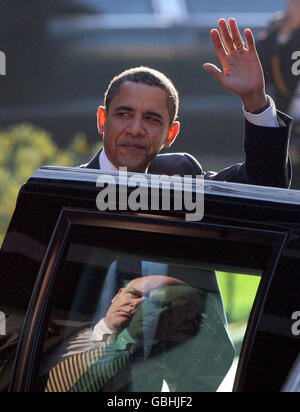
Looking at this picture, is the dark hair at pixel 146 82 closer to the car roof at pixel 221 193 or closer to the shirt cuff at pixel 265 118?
the shirt cuff at pixel 265 118

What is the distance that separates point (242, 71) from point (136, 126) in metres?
0.41

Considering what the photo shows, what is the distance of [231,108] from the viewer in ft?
22.3

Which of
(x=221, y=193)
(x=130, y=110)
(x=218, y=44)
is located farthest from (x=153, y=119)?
(x=221, y=193)

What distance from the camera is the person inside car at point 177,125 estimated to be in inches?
105

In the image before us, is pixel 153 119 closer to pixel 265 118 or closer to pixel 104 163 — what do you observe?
pixel 104 163

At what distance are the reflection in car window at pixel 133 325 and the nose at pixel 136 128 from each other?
0.91 meters

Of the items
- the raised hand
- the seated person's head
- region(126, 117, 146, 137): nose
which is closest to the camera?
the seated person's head

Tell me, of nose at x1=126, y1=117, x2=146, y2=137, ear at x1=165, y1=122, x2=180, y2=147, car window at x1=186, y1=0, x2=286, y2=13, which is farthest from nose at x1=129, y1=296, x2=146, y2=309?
car window at x1=186, y1=0, x2=286, y2=13

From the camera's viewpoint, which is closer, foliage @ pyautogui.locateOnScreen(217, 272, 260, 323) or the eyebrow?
foliage @ pyautogui.locateOnScreen(217, 272, 260, 323)

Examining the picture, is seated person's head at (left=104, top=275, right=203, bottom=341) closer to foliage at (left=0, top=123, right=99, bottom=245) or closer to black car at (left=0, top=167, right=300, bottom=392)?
black car at (left=0, top=167, right=300, bottom=392)

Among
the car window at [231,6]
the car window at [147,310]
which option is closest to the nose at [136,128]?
the car window at [147,310]

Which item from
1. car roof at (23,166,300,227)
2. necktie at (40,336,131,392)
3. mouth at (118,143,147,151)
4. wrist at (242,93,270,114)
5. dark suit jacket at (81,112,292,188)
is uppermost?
wrist at (242,93,270,114)

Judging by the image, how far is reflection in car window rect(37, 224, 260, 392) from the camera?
1.89 metres

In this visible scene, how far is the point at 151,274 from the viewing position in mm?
1931
